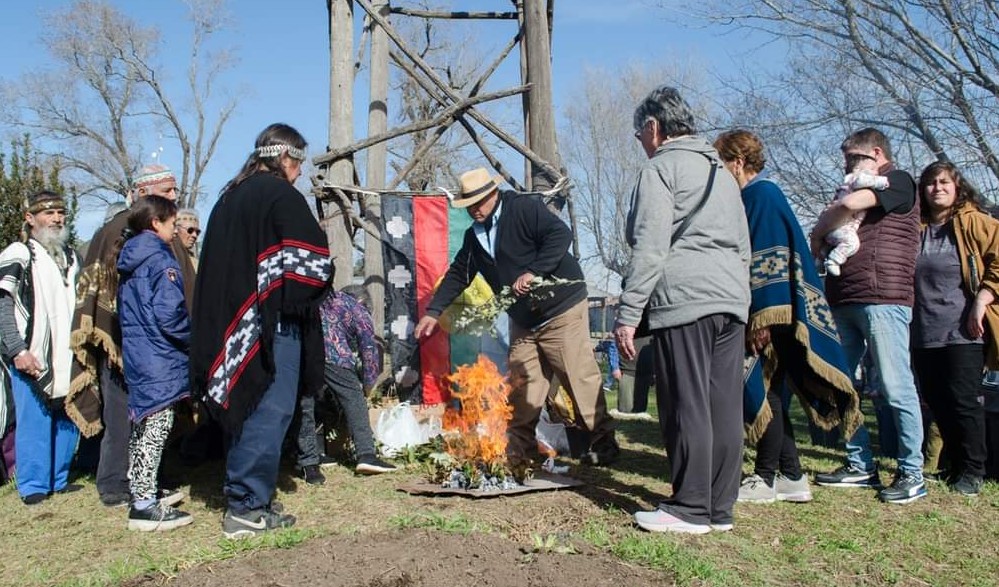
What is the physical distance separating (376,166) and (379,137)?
2.30 ft

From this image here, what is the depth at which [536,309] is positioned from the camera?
5.20m

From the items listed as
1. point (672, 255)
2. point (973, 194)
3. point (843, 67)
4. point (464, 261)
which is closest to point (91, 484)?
point (464, 261)

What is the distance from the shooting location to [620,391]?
8633 mm

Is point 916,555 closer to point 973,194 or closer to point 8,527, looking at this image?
point 973,194

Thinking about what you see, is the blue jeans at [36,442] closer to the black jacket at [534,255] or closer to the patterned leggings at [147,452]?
the patterned leggings at [147,452]

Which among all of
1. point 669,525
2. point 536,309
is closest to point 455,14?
point 536,309

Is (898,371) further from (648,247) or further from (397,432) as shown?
(397,432)

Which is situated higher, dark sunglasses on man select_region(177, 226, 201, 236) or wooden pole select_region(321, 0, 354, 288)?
wooden pole select_region(321, 0, 354, 288)

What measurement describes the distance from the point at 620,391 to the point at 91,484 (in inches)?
210

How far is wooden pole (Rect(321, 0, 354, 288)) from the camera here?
744 cm

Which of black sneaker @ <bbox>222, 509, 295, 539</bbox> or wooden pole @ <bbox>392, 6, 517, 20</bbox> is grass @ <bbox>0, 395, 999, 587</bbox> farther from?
wooden pole @ <bbox>392, 6, 517, 20</bbox>

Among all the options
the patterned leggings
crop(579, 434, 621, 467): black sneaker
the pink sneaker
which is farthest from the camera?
crop(579, 434, 621, 467): black sneaker

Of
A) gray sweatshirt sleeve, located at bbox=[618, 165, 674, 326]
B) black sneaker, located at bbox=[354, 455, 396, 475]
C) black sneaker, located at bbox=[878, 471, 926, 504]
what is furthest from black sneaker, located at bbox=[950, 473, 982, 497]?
black sneaker, located at bbox=[354, 455, 396, 475]

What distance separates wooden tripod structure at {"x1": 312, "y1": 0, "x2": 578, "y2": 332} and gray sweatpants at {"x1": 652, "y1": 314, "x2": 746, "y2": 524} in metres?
3.42
